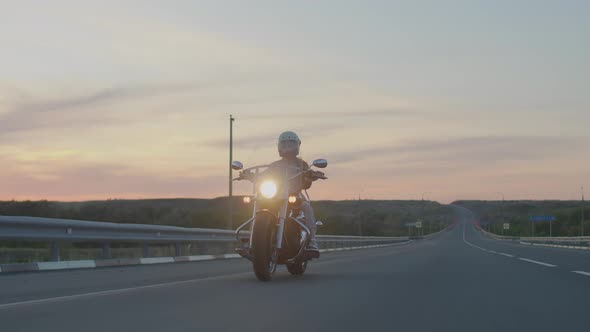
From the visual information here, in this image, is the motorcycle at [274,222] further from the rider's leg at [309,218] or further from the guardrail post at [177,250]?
the guardrail post at [177,250]

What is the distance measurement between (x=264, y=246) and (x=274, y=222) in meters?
0.53

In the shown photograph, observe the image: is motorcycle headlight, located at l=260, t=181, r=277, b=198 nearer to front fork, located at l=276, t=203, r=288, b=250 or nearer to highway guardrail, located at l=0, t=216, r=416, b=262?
front fork, located at l=276, t=203, r=288, b=250

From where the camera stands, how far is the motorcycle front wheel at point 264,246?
11.0m

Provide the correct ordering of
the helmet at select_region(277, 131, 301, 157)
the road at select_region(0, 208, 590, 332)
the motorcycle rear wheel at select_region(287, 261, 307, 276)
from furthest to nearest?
the motorcycle rear wheel at select_region(287, 261, 307, 276), the helmet at select_region(277, 131, 301, 157), the road at select_region(0, 208, 590, 332)

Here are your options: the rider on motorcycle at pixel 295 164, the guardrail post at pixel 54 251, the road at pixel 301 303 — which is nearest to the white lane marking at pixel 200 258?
the guardrail post at pixel 54 251

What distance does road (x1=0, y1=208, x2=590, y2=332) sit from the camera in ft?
21.1

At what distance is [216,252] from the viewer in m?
24.2

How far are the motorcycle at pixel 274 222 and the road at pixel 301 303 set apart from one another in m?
0.36

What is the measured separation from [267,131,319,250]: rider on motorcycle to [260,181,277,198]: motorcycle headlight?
1.58 feet

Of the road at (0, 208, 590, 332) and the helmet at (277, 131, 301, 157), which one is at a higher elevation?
the helmet at (277, 131, 301, 157)

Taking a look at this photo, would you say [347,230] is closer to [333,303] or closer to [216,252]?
[216,252]

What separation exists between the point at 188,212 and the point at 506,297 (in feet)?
288

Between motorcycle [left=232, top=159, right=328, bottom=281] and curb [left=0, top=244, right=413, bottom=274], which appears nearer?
motorcycle [left=232, top=159, right=328, bottom=281]

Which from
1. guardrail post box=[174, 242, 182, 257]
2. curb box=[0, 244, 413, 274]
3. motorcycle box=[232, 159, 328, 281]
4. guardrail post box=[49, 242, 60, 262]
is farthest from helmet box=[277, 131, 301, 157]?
guardrail post box=[174, 242, 182, 257]
